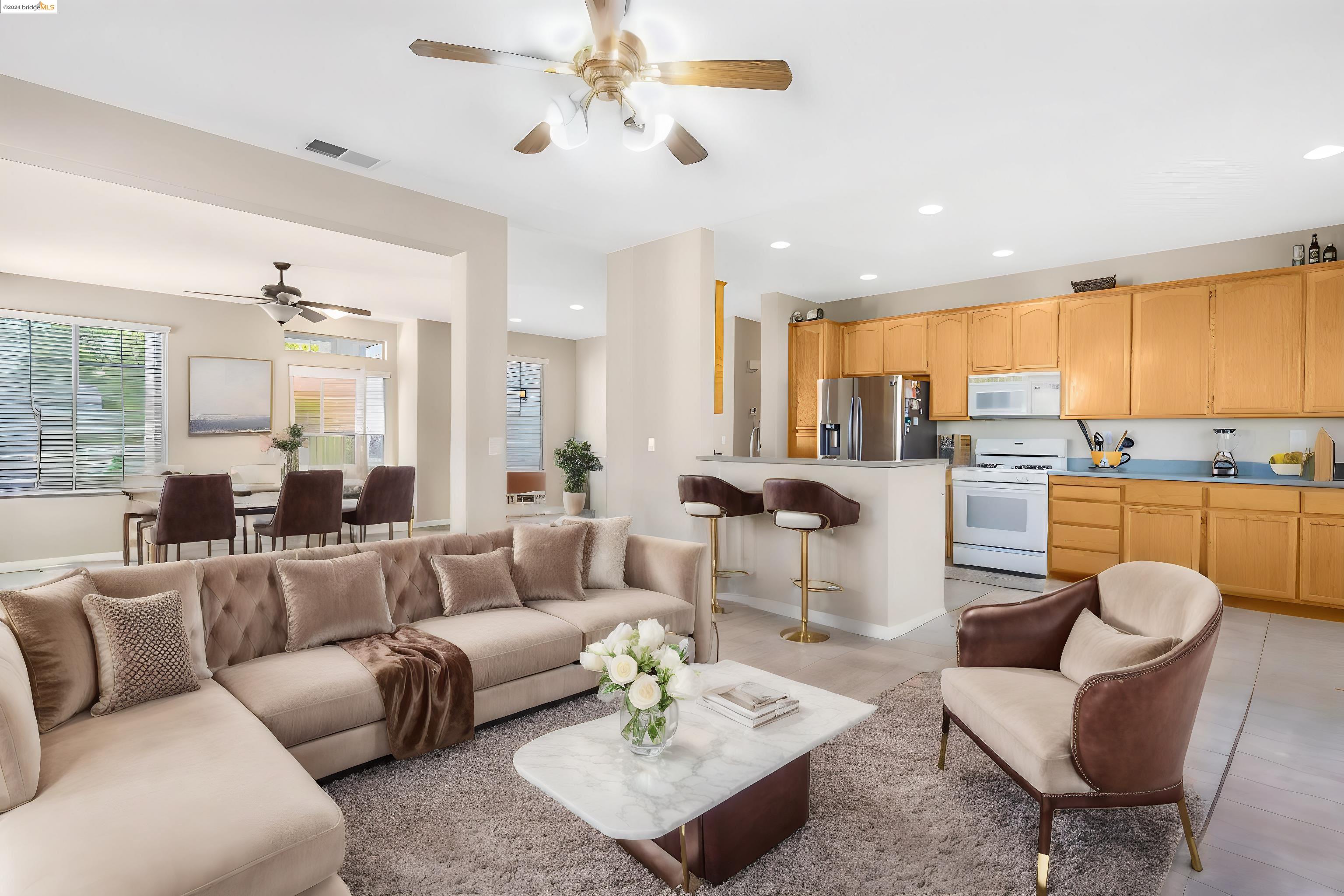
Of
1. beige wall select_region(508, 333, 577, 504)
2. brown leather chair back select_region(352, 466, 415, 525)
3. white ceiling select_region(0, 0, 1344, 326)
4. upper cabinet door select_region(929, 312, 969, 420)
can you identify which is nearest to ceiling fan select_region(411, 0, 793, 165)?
white ceiling select_region(0, 0, 1344, 326)

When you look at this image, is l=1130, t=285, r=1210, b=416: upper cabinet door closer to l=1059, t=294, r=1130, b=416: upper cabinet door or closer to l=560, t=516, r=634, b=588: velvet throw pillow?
l=1059, t=294, r=1130, b=416: upper cabinet door

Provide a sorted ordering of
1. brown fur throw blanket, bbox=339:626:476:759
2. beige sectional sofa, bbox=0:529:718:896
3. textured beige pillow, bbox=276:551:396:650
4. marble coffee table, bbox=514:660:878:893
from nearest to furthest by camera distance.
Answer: beige sectional sofa, bbox=0:529:718:896
marble coffee table, bbox=514:660:878:893
brown fur throw blanket, bbox=339:626:476:759
textured beige pillow, bbox=276:551:396:650

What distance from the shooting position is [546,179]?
12.4 feet

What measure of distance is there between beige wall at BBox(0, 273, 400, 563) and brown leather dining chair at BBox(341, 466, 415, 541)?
1535 millimetres

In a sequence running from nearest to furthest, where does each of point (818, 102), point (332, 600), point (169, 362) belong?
point (332, 600) < point (818, 102) < point (169, 362)

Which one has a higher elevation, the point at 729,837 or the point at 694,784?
the point at 694,784

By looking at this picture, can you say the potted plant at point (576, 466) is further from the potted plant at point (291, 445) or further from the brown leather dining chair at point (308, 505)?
the brown leather dining chair at point (308, 505)

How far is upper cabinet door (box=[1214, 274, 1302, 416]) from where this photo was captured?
15.2 feet

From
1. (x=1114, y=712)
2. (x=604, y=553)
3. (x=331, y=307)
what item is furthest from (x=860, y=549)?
(x=331, y=307)

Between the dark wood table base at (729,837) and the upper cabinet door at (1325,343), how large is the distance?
498 centimetres

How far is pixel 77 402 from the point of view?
20.8ft

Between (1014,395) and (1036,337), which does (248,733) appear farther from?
(1036,337)

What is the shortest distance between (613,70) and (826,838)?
103 inches

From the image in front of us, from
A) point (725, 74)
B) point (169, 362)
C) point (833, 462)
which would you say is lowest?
point (833, 462)
